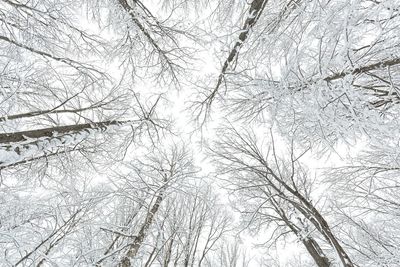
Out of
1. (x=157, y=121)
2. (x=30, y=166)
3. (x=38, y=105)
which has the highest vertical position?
(x=157, y=121)

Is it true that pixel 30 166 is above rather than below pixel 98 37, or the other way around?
below

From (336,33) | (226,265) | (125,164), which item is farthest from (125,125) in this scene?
(226,265)

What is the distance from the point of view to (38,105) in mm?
3926

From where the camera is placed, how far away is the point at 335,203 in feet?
15.4

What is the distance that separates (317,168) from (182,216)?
10.0 ft

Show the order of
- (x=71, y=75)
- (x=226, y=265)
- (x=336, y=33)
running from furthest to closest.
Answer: (x=226, y=265), (x=71, y=75), (x=336, y=33)

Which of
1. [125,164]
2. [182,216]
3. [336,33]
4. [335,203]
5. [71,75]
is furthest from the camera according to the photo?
[182,216]

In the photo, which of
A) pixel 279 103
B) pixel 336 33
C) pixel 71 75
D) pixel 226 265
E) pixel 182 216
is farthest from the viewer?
pixel 226 265

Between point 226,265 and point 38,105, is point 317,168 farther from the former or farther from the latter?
point 226,265

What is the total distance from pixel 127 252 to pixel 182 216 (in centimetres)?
178

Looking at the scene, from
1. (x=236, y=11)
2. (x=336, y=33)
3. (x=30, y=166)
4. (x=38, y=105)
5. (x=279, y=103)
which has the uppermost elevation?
(x=236, y=11)

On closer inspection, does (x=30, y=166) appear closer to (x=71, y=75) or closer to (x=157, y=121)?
(x=71, y=75)

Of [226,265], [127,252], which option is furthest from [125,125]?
[226,265]

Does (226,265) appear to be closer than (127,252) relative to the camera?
No
